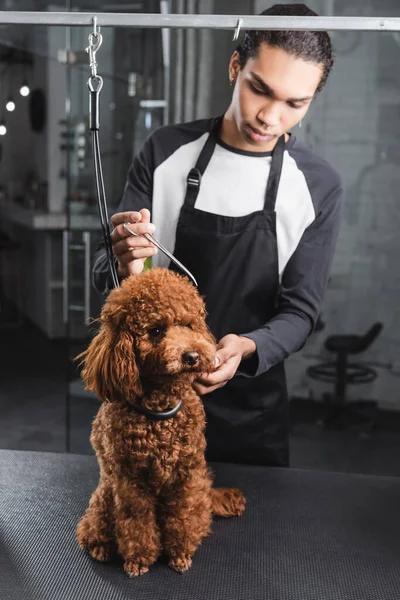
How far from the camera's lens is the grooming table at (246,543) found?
3.58 ft

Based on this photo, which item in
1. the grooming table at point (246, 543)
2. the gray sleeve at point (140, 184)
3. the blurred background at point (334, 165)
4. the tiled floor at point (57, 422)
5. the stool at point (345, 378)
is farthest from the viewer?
the tiled floor at point (57, 422)

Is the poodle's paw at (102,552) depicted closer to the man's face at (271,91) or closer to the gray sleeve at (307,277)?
the gray sleeve at (307,277)

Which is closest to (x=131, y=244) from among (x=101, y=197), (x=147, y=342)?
(x=101, y=197)

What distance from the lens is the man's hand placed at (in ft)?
3.77

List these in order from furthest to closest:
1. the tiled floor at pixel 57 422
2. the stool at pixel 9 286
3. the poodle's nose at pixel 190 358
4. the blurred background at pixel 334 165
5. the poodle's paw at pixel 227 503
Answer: the stool at pixel 9 286 → the tiled floor at pixel 57 422 → the blurred background at pixel 334 165 → the poodle's paw at pixel 227 503 → the poodle's nose at pixel 190 358

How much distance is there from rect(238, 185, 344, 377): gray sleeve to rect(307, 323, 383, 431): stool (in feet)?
5.66

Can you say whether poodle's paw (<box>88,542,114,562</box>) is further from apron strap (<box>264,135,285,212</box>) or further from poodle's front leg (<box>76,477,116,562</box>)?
apron strap (<box>264,135,285,212</box>)

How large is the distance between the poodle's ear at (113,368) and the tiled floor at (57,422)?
2331 millimetres

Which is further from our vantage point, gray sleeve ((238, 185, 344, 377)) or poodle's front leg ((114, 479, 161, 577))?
gray sleeve ((238, 185, 344, 377))

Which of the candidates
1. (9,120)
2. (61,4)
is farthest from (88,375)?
(9,120)

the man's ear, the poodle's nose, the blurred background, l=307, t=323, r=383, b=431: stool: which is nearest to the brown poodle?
the poodle's nose

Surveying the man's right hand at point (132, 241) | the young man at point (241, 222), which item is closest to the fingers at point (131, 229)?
the man's right hand at point (132, 241)

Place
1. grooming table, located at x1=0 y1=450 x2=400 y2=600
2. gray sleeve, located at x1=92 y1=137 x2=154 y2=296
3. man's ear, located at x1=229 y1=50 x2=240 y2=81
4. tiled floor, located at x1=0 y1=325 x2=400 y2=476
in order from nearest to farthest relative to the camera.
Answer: grooming table, located at x1=0 y1=450 x2=400 y2=600 < man's ear, located at x1=229 y1=50 x2=240 y2=81 < gray sleeve, located at x1=92 y1=137 x2=154 y2=296 < tiled floor, located at x1=0 y1=325 x2=400 y2=476

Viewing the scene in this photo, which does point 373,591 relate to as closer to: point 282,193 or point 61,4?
point 282,193
